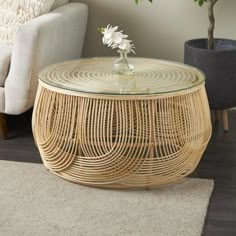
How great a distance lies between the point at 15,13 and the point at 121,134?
1242 millimetres

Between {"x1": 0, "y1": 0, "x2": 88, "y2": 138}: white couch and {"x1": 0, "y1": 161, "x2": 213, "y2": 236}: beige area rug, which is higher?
{"x1": 0, "y1": 0, "x2": 88, "y2": 138}: white couch

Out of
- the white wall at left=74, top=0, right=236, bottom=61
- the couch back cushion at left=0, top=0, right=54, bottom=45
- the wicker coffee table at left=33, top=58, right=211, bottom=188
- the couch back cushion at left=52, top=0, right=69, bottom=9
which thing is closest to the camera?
the wicker coffee table at left=33, top=58, right=211, bottom=188

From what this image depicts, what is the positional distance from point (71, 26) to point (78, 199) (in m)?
1.29

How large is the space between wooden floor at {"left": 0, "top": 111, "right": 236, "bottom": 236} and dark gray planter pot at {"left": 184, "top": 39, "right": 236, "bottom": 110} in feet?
0.68

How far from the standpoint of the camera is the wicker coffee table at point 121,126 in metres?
2.17

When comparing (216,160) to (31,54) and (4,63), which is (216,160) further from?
(4,63)

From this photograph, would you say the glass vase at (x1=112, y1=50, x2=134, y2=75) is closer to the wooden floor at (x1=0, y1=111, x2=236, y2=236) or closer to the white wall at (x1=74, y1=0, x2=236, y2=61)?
the wooden floor at (x1=0, y1=111, x2=236, y2=236)

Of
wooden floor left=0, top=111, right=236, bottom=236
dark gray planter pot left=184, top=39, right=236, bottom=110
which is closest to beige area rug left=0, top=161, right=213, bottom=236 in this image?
wooden floor left=0, top=111, right=236, bottom=236

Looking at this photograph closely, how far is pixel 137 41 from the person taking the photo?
3.51m

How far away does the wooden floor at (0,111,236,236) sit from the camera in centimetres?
204

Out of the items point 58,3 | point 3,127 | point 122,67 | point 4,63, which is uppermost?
point 58,3

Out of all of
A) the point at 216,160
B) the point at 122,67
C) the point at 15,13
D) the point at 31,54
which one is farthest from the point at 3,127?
the point at 216,160

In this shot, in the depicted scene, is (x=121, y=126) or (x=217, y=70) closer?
(x=121, y=126)

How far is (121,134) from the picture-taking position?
2213mm
